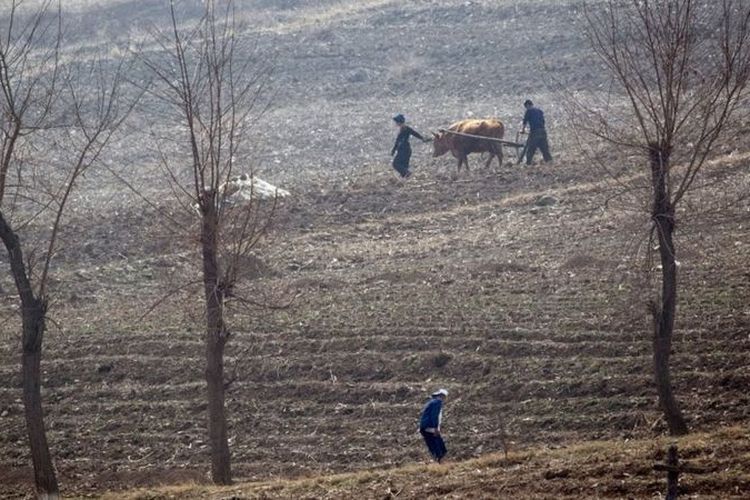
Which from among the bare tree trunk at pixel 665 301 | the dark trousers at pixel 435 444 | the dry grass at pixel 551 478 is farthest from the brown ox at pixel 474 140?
the dry grass at pixel 551 478

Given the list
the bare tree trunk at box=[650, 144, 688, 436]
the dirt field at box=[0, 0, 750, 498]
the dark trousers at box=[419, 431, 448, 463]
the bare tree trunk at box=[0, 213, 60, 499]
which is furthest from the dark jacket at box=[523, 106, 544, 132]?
the bare tree trunk at box=[0, 213, 60, 499]

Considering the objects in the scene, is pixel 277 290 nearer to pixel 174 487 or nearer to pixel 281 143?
pixel 174 487

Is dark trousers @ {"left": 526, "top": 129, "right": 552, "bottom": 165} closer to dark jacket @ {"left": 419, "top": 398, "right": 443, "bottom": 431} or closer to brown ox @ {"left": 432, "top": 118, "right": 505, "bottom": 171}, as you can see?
brown ox @ {"left": 432, "top": 118, "right": 505, "bottom": 171}

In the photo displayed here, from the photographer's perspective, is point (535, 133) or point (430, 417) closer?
point (430, 417)

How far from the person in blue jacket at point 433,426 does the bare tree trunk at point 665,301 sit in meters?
2.20

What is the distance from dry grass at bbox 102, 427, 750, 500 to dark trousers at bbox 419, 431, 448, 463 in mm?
407

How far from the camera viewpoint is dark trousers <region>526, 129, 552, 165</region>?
24.4 metres

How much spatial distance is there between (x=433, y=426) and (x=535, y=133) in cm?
1343

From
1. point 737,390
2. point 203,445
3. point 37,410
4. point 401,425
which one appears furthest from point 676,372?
point 37,410

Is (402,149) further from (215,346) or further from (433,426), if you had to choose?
(433,426)

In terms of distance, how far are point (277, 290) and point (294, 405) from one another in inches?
169

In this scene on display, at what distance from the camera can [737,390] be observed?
40.9 feet

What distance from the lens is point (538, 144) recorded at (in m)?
24.7

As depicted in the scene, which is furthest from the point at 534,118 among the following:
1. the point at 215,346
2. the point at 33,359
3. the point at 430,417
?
the point at 33,359
